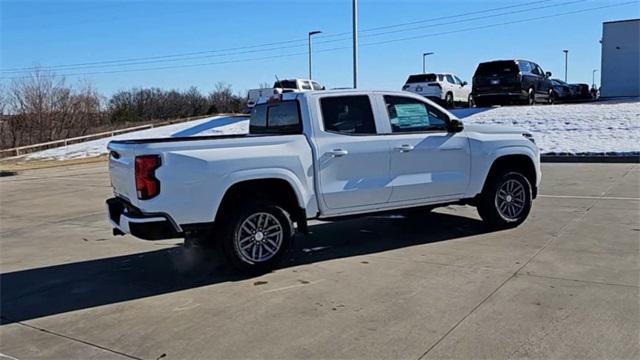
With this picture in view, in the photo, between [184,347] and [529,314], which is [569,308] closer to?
[529,314]

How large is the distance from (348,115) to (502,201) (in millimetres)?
2567

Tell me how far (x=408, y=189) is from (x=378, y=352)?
10.4 feet

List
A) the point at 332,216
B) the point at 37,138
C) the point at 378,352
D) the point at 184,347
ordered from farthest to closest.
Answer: the point at 37,138 < the point at 332,216 < the point at 184,347 < the point at 378,352

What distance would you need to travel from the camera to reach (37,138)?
5066 centimetres

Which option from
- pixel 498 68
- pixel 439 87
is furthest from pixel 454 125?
pixel 439 87

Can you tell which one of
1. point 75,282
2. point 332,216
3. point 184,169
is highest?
point 184,169

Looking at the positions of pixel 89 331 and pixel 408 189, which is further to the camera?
pixel 408 189

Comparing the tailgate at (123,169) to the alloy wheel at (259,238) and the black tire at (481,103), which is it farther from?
the black tire at (481,103)

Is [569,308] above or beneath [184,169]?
beneath

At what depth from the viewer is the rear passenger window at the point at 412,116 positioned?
6.99 metres

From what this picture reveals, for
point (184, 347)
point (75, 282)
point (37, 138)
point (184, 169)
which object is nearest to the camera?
point (184, 347)

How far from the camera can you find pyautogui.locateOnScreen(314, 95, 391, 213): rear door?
640 cm

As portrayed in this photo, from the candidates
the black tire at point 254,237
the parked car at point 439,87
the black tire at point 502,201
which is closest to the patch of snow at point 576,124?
the parked car at point 439,87

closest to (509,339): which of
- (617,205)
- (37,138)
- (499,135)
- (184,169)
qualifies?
(184,169)
